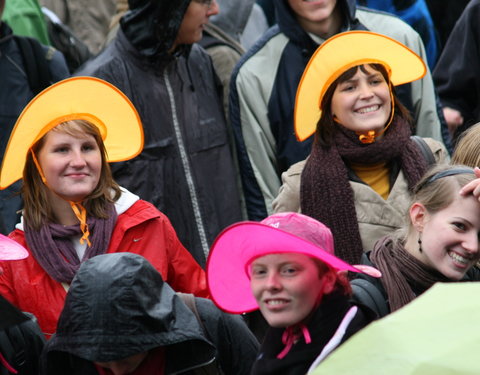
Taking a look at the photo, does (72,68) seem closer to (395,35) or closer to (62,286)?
(395,35)

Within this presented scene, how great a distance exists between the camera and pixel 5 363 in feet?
13.2

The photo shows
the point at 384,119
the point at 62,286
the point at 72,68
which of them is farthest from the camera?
the point at 72,68

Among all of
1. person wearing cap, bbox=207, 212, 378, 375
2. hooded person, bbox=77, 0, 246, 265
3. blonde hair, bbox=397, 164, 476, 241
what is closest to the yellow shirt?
blonde hair, bbox=397, 164, 476, 241

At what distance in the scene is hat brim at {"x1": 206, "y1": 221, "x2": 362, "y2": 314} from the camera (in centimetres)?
359

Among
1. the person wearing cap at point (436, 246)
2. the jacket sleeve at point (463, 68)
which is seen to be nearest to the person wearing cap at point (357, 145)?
the person wearing cap at point (436, 246)

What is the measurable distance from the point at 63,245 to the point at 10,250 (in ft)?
1.65

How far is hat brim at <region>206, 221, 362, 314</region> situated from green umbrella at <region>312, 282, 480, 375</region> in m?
1.17

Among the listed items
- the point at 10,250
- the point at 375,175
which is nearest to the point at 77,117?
the point at 10,250

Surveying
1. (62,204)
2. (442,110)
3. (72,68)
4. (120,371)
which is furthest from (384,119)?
(72,68)

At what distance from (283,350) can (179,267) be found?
131 centimetres

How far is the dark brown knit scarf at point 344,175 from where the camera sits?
4.93 meters

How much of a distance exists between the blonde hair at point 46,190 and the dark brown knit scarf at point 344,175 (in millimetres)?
846

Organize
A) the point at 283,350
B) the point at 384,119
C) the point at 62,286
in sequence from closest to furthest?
the point at 283,350, the point at 62,286, the point at 384,119

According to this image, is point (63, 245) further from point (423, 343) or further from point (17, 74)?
point (423, 343)
